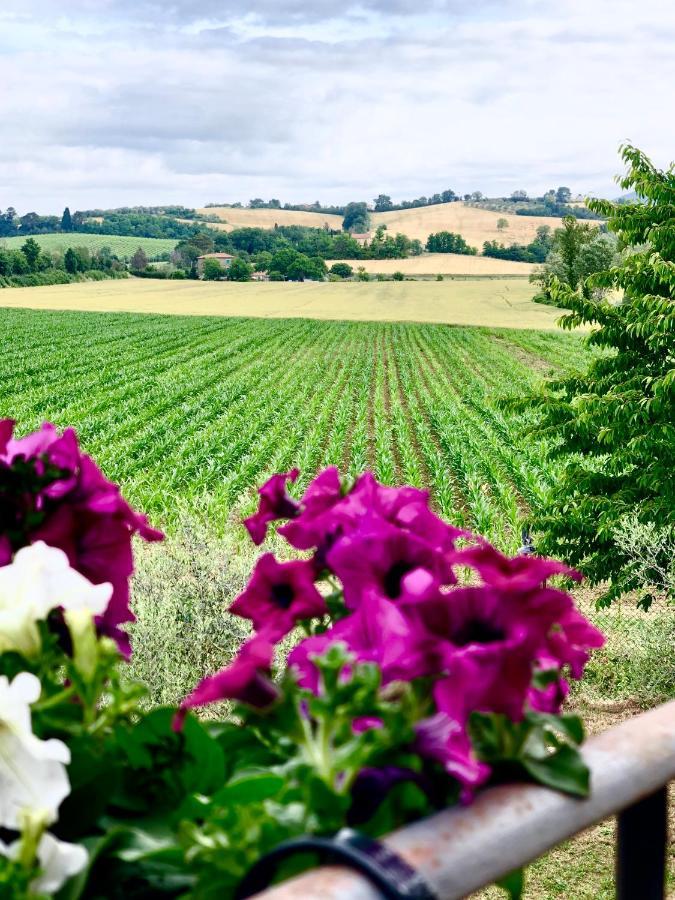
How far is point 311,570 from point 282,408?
20.0 m

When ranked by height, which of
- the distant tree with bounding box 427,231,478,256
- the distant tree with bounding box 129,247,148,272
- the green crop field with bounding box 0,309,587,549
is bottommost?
the green crop field with bounding box 0,309,587,549

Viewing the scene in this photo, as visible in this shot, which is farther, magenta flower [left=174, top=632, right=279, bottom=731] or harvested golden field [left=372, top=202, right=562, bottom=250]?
harvested golden field [left=372, top=202, right=562, bottom=250]

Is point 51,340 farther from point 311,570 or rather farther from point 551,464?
point 311,570

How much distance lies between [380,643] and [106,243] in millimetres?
141403

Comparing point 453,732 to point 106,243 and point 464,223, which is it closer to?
point 464,223

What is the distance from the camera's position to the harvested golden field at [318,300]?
55.2 m

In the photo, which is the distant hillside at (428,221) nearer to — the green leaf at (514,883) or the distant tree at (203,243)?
the distant tree at (203,243)

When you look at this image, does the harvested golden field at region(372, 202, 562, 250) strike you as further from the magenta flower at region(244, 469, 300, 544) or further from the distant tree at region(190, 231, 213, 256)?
the magenta flower at region(244, 469, 300, 544)

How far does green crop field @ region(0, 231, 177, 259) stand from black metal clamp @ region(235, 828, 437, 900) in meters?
126

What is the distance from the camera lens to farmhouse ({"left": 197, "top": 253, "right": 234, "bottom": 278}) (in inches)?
3917

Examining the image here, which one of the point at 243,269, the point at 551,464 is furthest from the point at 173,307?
the point at 551,464

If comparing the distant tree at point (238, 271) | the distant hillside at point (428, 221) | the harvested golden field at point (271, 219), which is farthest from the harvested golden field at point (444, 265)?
the harvested golden field at point (271, 219)

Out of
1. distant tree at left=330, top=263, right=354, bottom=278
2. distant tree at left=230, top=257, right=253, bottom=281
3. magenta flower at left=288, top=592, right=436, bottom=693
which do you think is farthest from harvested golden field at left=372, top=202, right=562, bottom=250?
magenta flower at left=288, top=592, right=436, bottom=693

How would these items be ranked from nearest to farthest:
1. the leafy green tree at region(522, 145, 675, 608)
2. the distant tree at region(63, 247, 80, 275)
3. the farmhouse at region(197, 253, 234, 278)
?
the leafy green tree at region(522, 145, 675, 608)
the distant tree at region(63, 247, 80, 275)
the farmhouse at region(197, 253, 234, 278)
